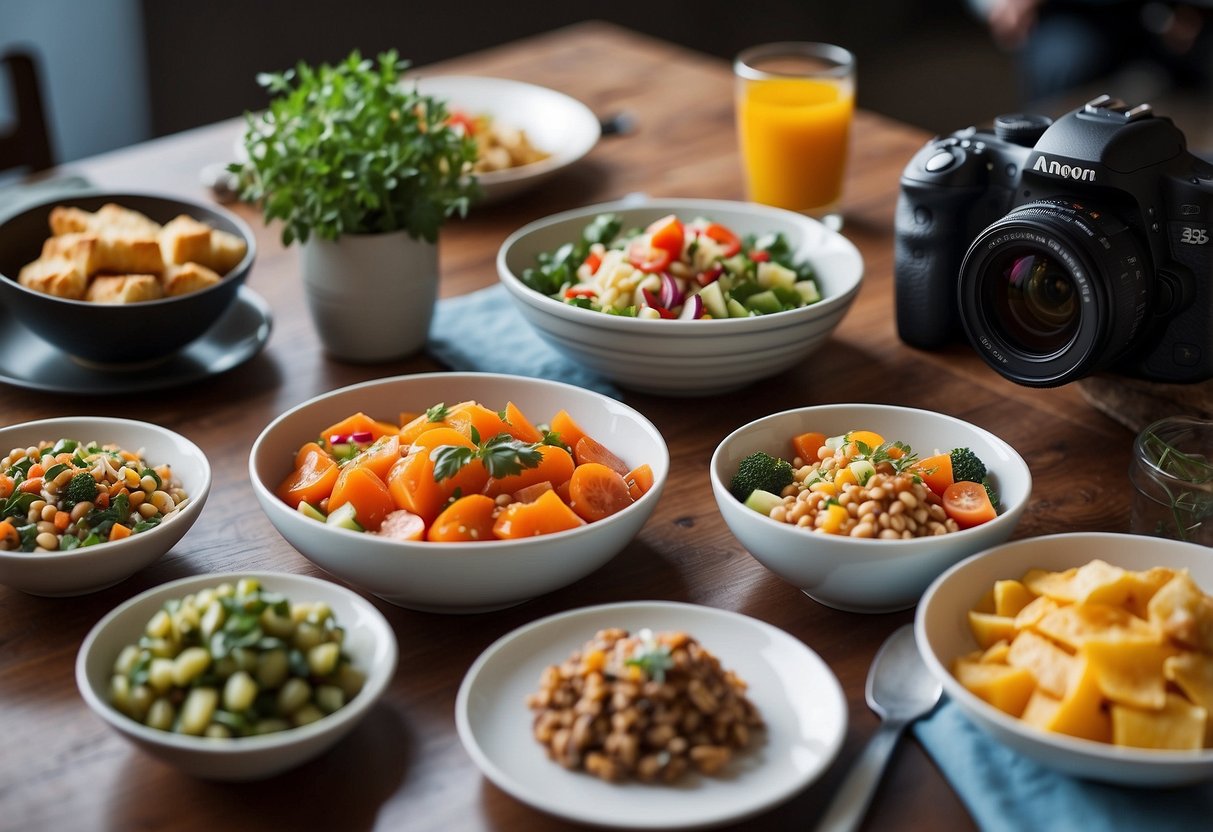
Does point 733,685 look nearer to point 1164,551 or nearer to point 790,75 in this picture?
point 1164,551

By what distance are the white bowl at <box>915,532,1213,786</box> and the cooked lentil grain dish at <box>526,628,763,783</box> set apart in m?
0.18

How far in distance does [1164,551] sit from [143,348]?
1280 millimetres

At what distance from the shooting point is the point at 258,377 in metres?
1.76

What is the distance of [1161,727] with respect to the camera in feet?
3.20

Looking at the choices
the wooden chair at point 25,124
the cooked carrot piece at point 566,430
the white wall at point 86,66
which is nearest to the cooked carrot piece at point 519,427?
the cooked carrot piece at point 566,430

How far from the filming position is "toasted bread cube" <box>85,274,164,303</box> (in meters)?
1.62

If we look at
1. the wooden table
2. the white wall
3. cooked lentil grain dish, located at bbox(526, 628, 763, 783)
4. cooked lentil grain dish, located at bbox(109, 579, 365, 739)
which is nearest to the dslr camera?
the wooden table

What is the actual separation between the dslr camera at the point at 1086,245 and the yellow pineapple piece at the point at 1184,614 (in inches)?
18.4

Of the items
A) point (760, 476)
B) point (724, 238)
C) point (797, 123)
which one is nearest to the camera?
point (760, 476)

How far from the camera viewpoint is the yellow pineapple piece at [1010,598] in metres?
1.13

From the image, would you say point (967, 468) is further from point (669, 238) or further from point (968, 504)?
point (669, 238)

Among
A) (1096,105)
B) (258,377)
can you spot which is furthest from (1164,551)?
(258,377)

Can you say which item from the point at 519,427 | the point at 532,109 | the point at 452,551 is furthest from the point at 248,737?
the point at 532,109

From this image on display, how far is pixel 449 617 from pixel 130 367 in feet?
2.42
